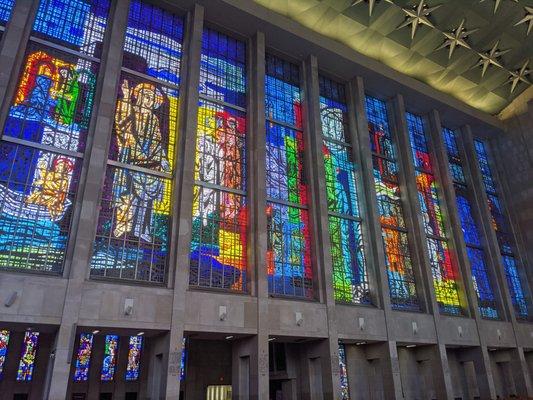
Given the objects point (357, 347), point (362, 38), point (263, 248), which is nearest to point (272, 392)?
point (357, 347)

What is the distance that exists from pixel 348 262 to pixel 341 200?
3.48m

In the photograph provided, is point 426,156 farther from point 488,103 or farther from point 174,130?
point 174,130

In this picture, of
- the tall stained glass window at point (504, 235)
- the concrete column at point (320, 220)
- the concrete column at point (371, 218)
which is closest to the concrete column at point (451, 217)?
Answer: the tall stained glass window at point (504, 235)

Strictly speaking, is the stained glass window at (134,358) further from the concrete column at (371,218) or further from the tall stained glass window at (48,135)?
the concrete column at (371,218)

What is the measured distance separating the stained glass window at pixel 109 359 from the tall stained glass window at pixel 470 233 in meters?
20.6

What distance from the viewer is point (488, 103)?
33.2m

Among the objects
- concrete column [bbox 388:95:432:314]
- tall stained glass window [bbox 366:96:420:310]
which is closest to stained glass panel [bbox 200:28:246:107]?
tall stained glass window [bbox 366:96:420:310]

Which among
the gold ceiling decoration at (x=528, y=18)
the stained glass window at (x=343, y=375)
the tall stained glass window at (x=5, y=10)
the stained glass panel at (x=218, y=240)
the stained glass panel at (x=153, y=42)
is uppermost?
the gold ceiling decoration at (x=528, y=18)

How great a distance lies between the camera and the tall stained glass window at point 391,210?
79.2 feet

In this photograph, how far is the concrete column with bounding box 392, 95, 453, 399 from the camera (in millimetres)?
22562

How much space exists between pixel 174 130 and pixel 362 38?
1343 centimetres

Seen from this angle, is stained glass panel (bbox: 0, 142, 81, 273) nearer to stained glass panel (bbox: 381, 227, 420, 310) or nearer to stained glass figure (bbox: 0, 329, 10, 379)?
stained glass figure (bbox: 0, 329, 10, 379)

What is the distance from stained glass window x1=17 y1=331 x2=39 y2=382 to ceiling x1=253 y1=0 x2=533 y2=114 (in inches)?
775

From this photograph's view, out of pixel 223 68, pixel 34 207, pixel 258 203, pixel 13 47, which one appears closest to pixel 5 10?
pixel 13 47
